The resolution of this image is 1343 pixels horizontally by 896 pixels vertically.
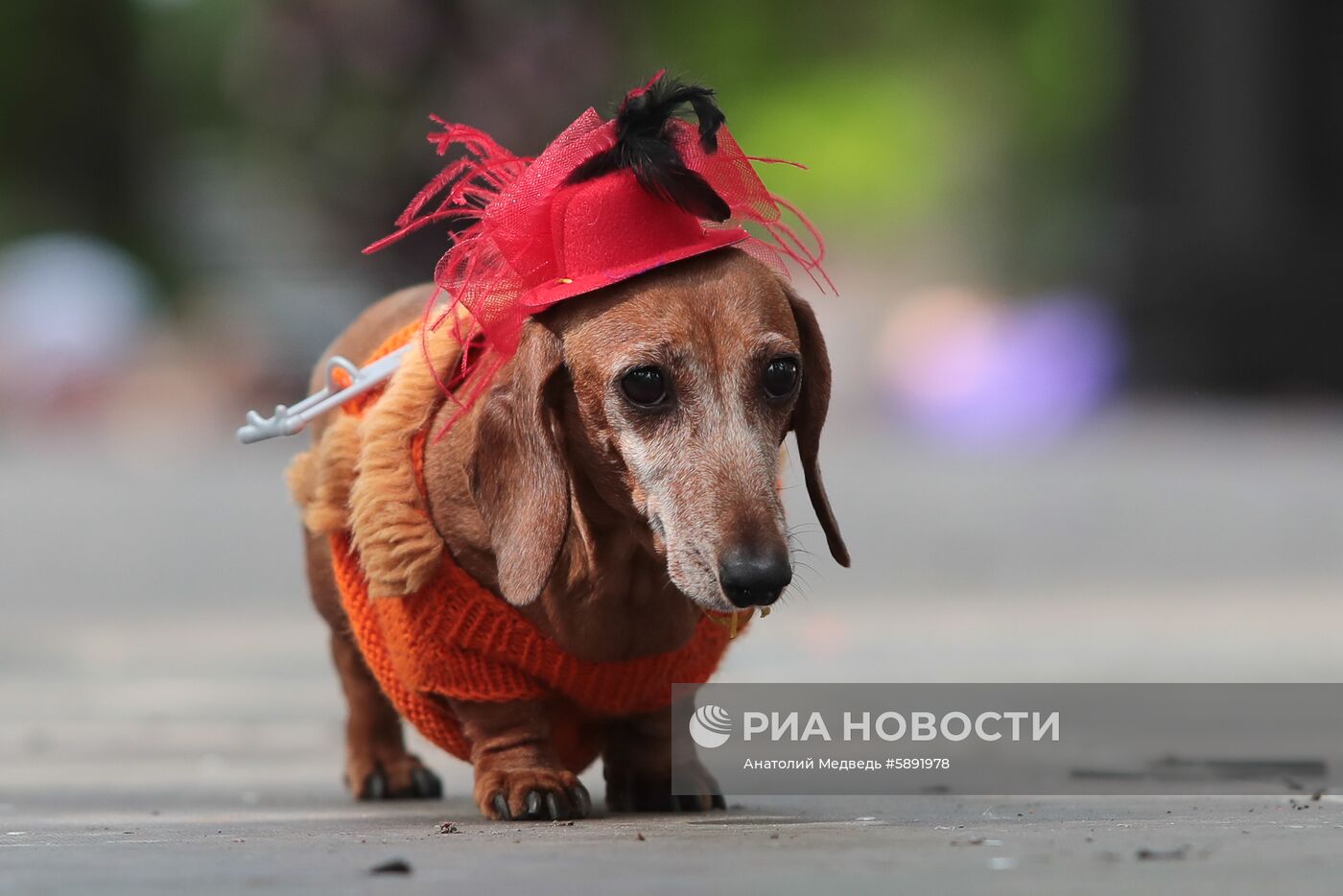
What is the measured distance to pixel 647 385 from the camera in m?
3.68

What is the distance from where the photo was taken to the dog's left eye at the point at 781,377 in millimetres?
3738

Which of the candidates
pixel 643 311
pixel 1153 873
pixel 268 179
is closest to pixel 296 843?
pixel 643 311

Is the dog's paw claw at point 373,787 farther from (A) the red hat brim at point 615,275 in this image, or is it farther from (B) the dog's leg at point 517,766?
(A) the red hat brim at point 615,275

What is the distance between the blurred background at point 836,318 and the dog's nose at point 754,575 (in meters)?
1.45

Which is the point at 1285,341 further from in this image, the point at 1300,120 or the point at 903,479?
the point at 903,479

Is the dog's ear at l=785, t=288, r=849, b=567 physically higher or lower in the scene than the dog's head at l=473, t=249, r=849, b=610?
higher

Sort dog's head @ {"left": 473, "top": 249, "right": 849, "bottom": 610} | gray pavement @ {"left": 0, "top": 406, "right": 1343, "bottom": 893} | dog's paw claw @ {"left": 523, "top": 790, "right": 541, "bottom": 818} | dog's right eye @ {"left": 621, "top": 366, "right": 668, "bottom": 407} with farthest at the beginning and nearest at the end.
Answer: dog's paw claw @ {"left": 523, "top": 790, "right": 541, "bottom": 818} < dog's right eye @ {"left": 621, "top": 366, "right": 668, "bottom": 407} < dog's head @ {"left": 473, "top": 249, "right": 849, "bottom": 610} < gray pavement @ {"left": 0, "top": 406, "right": 1343, "bottom": 893}

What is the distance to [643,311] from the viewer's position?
372 centimetres

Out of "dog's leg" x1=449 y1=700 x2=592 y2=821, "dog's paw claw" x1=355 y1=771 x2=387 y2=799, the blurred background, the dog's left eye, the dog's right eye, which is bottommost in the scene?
"dog's leg" x1=449 y1=700 x2=592 y2=821

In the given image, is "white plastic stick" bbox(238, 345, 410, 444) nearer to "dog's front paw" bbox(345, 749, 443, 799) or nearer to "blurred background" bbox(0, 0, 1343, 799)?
"dog's front paw" bbox(345, 749, 443, 799)

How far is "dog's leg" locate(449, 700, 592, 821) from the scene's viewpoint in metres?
3.97

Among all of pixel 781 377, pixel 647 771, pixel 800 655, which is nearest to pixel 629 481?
pixel 781 377

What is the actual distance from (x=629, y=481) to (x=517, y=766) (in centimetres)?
63

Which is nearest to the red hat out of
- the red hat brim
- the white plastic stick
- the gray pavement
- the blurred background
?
the red hat brim
